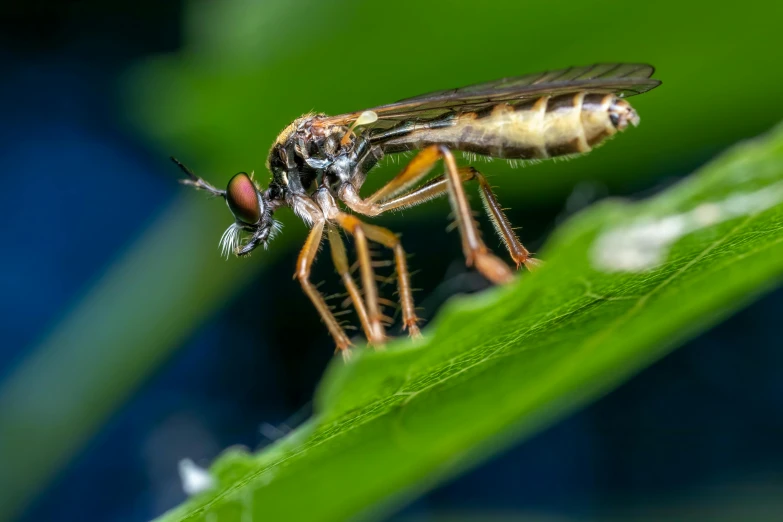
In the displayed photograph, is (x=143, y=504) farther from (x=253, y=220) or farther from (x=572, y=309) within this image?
(x=572, y=309)

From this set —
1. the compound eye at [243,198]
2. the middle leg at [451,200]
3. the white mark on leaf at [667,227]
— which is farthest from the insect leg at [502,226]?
the white mark on leaf at [667,227]

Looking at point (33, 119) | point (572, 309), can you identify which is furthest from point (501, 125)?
point (33, 119)

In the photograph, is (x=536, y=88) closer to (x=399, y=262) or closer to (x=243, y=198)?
(x=399, y=262)

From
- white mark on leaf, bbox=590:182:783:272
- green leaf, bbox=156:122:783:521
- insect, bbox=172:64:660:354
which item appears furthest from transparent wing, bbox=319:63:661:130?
white mark on leaf, bbox=590:182:783:272

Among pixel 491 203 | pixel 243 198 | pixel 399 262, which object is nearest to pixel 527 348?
pixel 399 262

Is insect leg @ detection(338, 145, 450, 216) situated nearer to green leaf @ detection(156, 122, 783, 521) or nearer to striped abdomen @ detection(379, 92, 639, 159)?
striped abdomen @ detection(379, 92, 639, 159)

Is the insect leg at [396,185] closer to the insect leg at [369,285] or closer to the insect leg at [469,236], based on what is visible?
the insect leg at [469,236]
